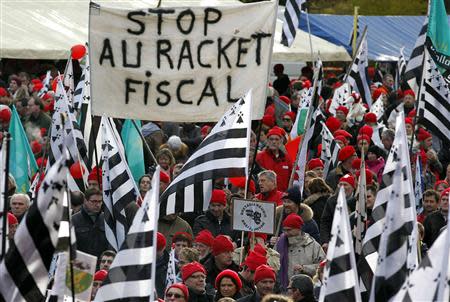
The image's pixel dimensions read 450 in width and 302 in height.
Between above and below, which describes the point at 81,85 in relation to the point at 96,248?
above

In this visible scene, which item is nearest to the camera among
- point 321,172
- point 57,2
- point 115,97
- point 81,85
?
point 115,97

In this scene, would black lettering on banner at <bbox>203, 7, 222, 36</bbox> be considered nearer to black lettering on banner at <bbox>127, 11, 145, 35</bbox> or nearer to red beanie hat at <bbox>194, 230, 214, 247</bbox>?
black lettering on banner at <bbox>127, 11, 145, 35</bbox>

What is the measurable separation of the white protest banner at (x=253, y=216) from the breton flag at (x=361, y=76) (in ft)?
32.3

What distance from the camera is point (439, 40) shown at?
48.9 ft

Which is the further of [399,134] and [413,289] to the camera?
[399,134]

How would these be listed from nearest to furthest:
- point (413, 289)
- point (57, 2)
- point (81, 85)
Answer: point (413, 289), point (81, 85), point (57, 2)

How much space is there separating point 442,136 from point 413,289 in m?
6.67

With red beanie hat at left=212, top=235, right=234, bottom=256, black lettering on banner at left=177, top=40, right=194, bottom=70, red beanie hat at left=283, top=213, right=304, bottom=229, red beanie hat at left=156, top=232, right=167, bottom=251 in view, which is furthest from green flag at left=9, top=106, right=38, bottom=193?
red beanie hat at left=212, top=235, right=234, bottom=256

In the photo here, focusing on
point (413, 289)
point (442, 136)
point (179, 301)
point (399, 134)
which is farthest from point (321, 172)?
point (413, 289)

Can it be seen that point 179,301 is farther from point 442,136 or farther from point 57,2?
point 57,2

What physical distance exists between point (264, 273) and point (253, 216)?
45.4 inches

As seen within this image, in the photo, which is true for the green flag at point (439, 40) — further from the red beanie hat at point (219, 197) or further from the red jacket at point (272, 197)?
the red beanie hat at point (219, 197)

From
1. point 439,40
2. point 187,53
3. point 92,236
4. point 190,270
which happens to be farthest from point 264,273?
point 439,40

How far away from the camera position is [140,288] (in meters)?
9.09
